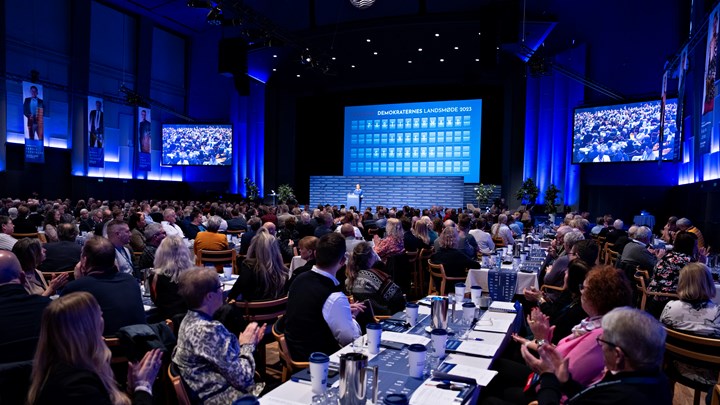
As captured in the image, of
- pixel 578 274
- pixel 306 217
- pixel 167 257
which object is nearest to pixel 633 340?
pixel 578 274

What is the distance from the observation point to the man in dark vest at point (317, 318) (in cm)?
281

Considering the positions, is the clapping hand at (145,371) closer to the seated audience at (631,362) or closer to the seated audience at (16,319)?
the seated audience at (16,319)

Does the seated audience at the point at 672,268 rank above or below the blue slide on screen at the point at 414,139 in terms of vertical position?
below

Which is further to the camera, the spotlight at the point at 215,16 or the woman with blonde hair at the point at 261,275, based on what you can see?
the spotlight at the point at 215,16

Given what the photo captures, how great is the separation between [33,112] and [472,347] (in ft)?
64.0

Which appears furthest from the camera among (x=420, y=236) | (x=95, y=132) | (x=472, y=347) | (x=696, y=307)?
(x=95, y=132)

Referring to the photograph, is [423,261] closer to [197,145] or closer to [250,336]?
[250,336]

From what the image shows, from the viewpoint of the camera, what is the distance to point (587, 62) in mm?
16938

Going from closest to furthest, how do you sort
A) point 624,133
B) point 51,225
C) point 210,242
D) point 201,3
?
point 210,242 < point 51,225 < point 201,3 < point 624,133

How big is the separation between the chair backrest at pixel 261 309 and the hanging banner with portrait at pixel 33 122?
55.8 ft

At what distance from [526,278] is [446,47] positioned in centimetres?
1453

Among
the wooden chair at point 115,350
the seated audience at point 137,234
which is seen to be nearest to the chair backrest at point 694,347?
the wooden chair at point 115,350

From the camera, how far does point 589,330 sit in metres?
2.39

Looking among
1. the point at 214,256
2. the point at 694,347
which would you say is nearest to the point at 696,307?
the point at 694,347
